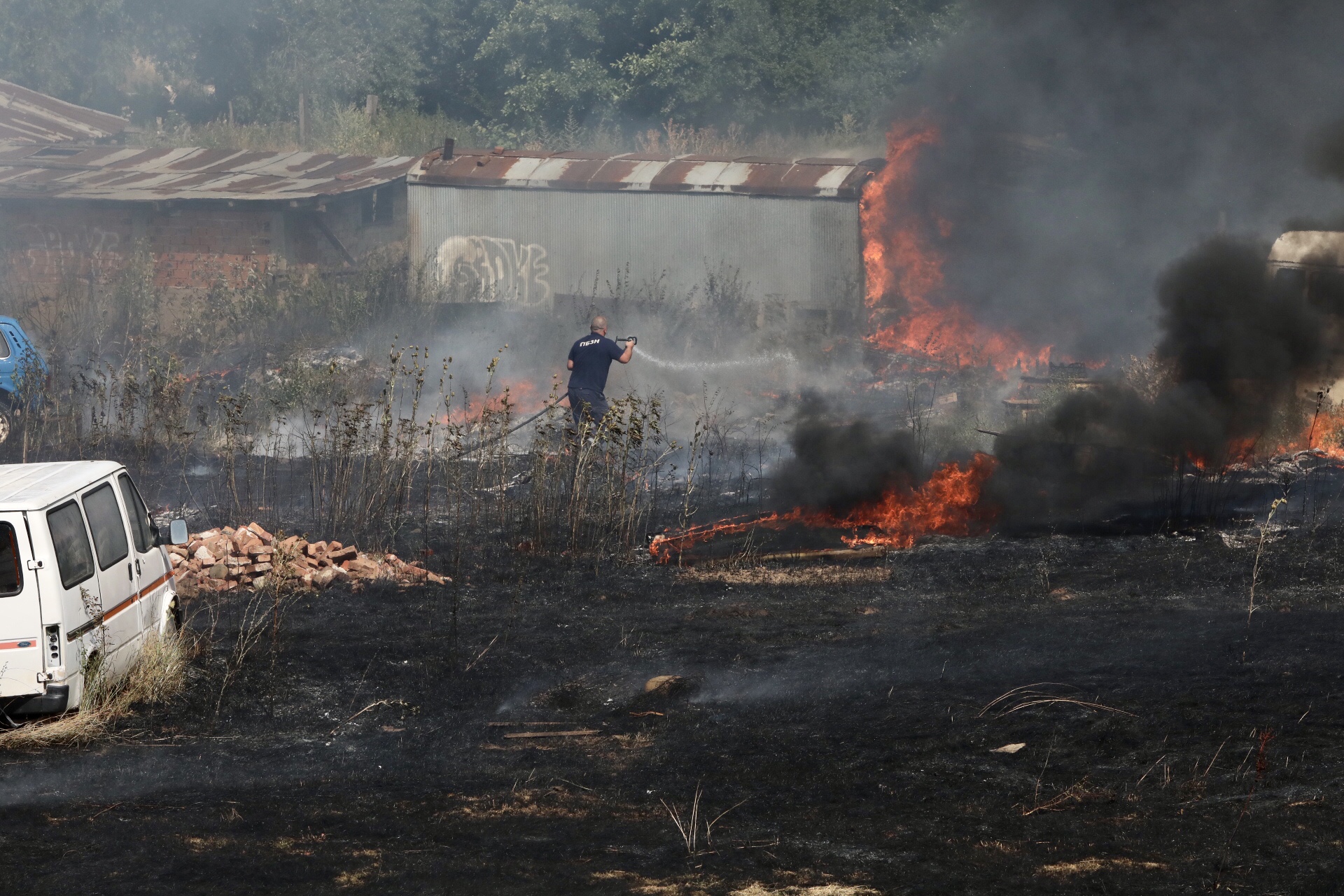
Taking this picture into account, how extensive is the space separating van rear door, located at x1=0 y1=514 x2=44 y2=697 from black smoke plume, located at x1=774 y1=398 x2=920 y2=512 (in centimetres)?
723

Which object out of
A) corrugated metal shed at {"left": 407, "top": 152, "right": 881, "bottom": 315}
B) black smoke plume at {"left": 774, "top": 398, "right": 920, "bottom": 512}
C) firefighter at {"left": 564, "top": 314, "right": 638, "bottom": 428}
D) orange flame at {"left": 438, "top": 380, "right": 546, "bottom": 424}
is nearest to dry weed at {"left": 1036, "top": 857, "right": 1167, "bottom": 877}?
black smoke plume at {"left": 774, "top": 398, "right": 920, "bottom": 512}

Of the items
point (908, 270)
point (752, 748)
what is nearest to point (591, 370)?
point (908, 270)

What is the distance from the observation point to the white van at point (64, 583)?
21.0 ft

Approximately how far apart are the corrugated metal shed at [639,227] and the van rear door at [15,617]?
14.6 metres

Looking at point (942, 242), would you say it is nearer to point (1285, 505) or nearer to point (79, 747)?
point (1285, 505)

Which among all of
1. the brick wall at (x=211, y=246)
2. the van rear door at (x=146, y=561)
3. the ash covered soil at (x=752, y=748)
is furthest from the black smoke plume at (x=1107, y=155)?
the van rear door at (x=146, y=561)

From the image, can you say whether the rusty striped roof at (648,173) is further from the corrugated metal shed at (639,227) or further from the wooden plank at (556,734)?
the wooden plank at (556,734)

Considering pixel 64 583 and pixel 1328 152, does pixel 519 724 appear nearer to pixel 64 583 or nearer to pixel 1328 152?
pixel 64 583

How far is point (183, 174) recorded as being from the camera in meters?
25.1

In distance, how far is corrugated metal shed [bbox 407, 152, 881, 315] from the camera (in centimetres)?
2019

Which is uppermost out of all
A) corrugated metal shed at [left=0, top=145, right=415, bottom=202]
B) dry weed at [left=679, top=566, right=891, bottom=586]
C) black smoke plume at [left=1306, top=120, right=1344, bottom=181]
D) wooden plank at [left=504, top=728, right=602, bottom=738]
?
corrugated metal shed at [left=0, top=145, right=415, bottom=202]

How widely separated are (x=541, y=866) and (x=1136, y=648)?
14.7ft

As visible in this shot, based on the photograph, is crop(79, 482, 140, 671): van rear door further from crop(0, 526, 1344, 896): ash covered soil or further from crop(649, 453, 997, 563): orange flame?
crop(649, 453, 997, 563): orange flame

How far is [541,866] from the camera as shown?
5172mm
